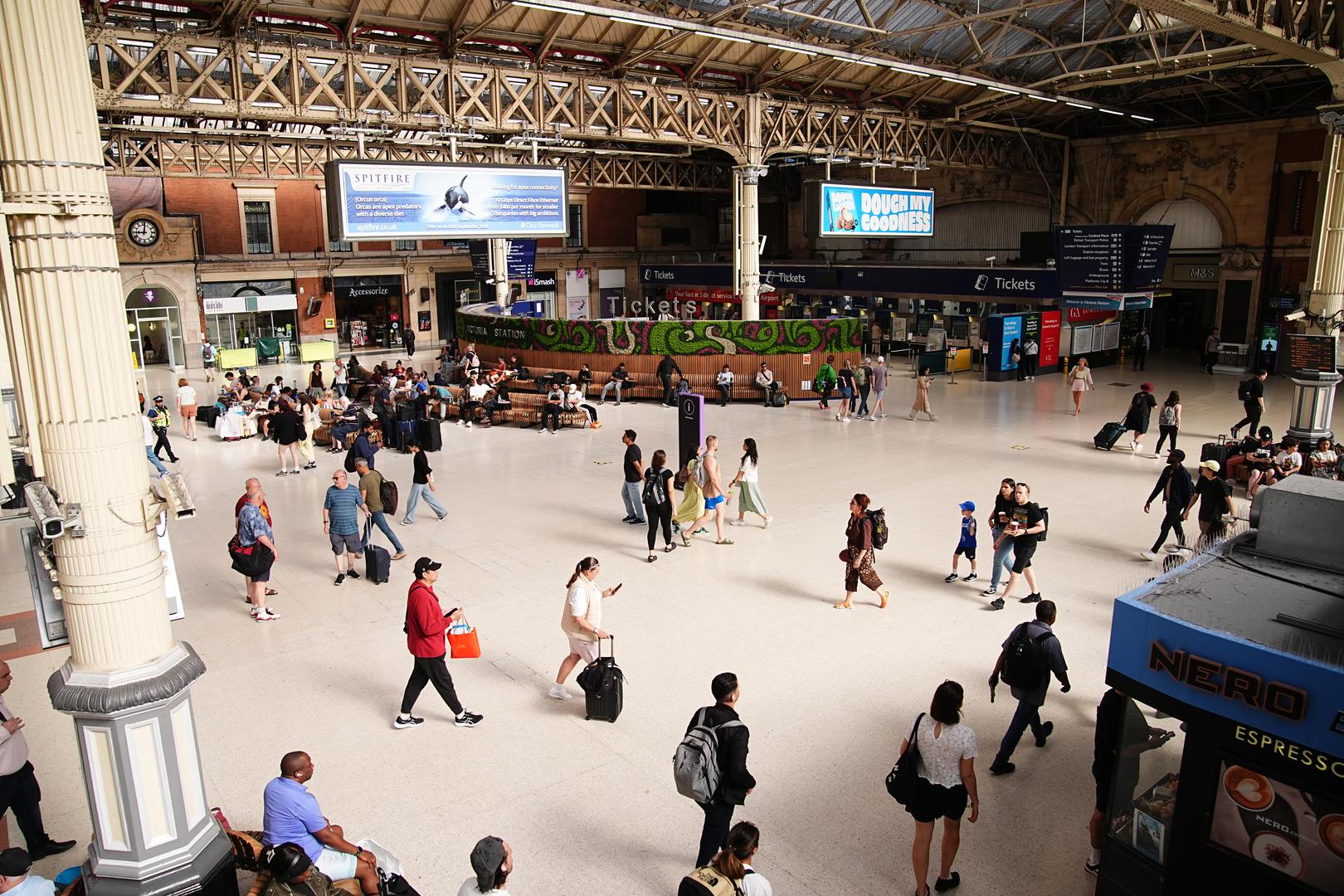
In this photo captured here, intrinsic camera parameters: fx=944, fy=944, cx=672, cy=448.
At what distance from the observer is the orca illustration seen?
1683 cm

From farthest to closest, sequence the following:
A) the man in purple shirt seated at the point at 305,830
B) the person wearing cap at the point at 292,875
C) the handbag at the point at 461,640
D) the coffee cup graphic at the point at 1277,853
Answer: the handbag at the point at 461,640
the man in purple shirt seated at the point at 305,830
the person wearing cap at the point at 292,875
the coffee cup graphic at the point at 1277,853

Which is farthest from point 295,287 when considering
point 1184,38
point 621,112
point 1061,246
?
point 1184,38

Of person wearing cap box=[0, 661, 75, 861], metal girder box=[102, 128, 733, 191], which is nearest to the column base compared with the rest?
person wearing cap box=[0, 661, 75, 861]

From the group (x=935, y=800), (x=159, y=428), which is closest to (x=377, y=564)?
(x=935, y=800)

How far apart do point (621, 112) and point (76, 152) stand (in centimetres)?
1799

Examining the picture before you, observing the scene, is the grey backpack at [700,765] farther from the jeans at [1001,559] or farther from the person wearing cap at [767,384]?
the person wearing cap at [767,384]

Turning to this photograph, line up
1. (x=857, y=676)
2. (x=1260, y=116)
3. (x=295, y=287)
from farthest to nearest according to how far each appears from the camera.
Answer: (x=295, y=287) < (x=1260, y=116) < (x=857, y=676)

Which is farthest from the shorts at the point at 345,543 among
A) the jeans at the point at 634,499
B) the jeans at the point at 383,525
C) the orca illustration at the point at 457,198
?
the orca illustration at the point at 457,198

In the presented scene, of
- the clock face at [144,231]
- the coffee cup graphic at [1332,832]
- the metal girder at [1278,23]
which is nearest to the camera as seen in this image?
the coffee cup graphic at [1332,832]

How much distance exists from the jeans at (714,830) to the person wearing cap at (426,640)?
2.52 m

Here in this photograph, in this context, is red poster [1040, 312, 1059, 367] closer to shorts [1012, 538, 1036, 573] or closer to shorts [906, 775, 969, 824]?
shorts [1012, 538, 1036, 573]

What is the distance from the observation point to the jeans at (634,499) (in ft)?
39.8

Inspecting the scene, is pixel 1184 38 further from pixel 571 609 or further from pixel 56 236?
pixel 56 236

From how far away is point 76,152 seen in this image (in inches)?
165
